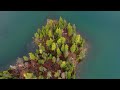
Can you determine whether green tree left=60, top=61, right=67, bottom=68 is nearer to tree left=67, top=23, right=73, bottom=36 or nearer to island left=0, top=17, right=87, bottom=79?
island left=0, top=17, right=87, bottom=79

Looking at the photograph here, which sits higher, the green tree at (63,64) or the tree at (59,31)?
the tree at (59,31)

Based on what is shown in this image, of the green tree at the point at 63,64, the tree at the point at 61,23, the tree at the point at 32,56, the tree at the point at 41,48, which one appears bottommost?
the green tree at the point at 63,64

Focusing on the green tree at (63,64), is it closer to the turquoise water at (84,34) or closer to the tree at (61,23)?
the turquoise water at (84,34)

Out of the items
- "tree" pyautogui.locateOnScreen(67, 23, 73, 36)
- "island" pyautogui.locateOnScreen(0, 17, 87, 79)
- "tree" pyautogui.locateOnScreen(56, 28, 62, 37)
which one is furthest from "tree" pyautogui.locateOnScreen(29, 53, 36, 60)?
"tree" pyautogui.locateOnScreen(67, 23, 73, 36)

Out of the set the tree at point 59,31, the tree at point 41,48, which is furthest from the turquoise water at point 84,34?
the tree at point 59,31

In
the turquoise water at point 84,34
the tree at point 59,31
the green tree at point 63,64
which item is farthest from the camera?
the turquoise water at point 84,34
